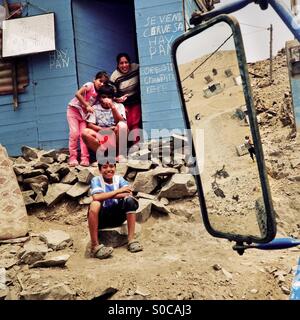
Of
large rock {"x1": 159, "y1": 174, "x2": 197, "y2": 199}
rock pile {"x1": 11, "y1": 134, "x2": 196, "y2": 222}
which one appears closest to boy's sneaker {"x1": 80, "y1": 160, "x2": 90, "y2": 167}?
rock pile {"x1": 11, "y1": 134, "x2": 196, "y2": 222}

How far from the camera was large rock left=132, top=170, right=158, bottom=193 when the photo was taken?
5090 millimetres

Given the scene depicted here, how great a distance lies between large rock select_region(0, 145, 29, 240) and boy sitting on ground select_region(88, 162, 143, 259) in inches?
36.0

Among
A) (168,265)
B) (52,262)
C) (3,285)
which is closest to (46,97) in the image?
(52,262)

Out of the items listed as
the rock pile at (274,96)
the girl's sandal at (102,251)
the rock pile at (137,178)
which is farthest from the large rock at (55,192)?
the rock pile at (274,96)

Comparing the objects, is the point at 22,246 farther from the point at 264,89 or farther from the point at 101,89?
the point at 264,89

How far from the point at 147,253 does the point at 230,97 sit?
3070 mm

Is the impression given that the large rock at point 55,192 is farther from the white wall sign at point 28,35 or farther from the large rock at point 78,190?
the white wall sign at point 28,35

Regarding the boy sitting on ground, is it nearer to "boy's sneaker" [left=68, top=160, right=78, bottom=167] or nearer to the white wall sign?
"boy's sneaker" [left=68, top=160, right=78, bottom=167]

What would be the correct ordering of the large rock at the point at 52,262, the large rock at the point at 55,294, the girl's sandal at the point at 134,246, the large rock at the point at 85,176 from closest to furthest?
the large rock at the point at 55,294 → the large rock at the point at 52,262 → the girl's sandal at the point at 134,246 → the large rock at the point at 85,176

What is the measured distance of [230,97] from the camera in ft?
4.00

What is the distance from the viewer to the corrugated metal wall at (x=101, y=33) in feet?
22.0

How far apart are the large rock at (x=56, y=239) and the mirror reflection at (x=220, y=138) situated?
124 inches

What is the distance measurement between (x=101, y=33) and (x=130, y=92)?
52.9 inches

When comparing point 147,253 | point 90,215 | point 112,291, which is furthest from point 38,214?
point 112,291
